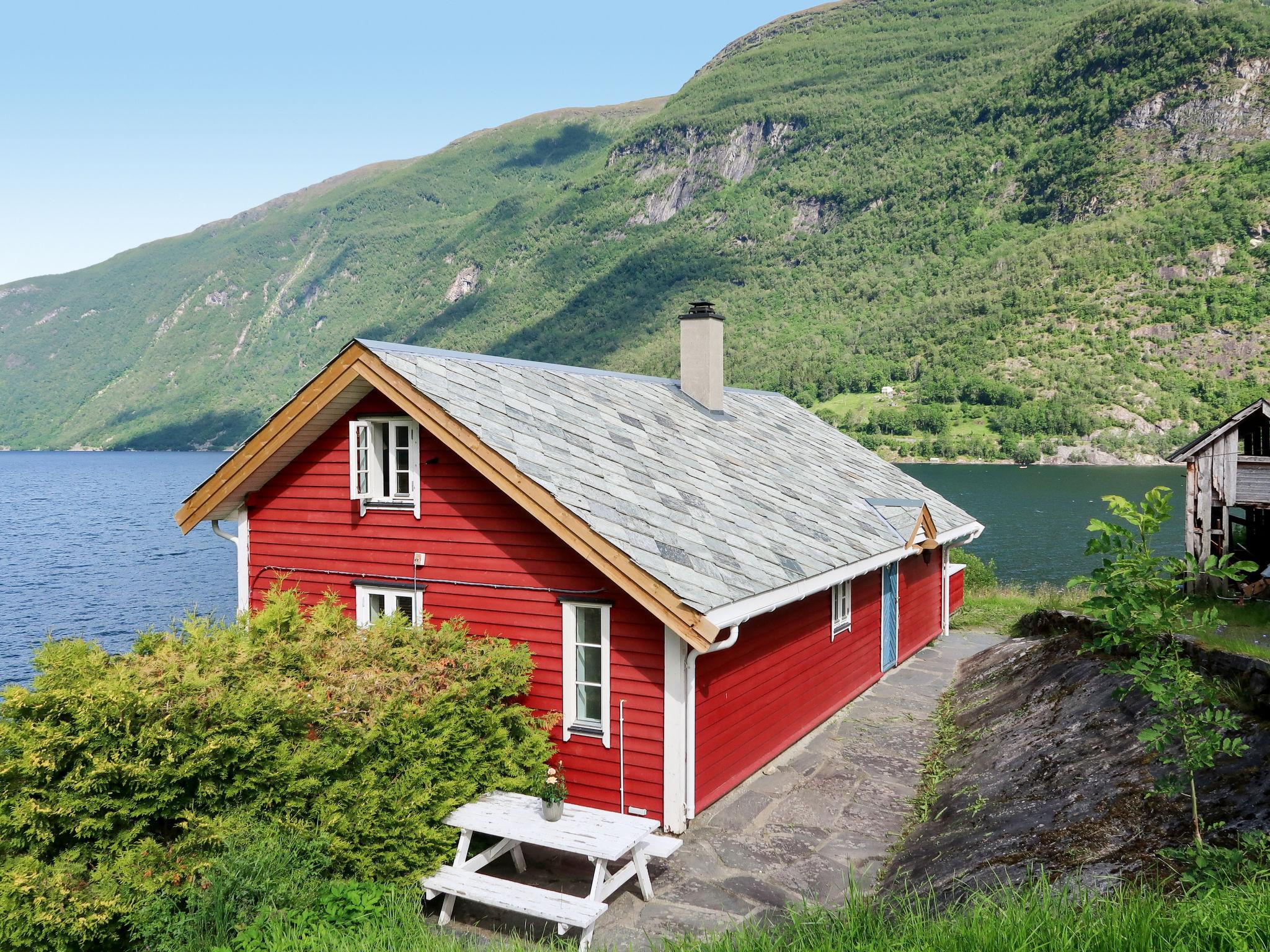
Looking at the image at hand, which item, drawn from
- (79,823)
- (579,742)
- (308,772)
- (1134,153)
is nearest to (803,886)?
(579,742)

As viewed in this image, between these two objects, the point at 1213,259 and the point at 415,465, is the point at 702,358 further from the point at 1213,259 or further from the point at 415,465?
the point at 1213,259

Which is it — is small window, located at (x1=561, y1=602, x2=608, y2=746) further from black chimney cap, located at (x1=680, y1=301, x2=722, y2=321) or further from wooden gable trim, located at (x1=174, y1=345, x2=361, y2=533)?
black chimney cap, located at (x1=680, y1=301, x2=722, y2=321)

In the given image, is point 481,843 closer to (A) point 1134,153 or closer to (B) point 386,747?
(B) point 386,747

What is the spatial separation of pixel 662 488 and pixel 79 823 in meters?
7.13

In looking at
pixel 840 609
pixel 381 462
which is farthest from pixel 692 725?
pixel 840 609

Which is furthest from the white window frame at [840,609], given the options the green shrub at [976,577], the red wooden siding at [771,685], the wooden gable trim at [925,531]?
the green shrub at [976,577]

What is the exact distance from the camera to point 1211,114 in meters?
166

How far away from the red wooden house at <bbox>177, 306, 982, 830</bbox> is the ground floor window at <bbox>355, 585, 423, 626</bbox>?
0.03 m

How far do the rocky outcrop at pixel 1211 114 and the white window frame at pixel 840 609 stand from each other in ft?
620

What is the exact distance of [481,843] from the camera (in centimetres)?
935

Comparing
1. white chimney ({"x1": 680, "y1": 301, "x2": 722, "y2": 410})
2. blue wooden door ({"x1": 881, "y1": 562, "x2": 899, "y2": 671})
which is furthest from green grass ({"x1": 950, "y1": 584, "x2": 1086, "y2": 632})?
white chimney ({"x1": 680, "y1": 301, "x2": 722, "y2": 410})

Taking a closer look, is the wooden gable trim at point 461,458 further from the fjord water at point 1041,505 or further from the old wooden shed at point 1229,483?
the fjord water at point 1041,505

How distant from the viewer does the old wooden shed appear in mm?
14938

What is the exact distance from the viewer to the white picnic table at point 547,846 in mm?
7402
